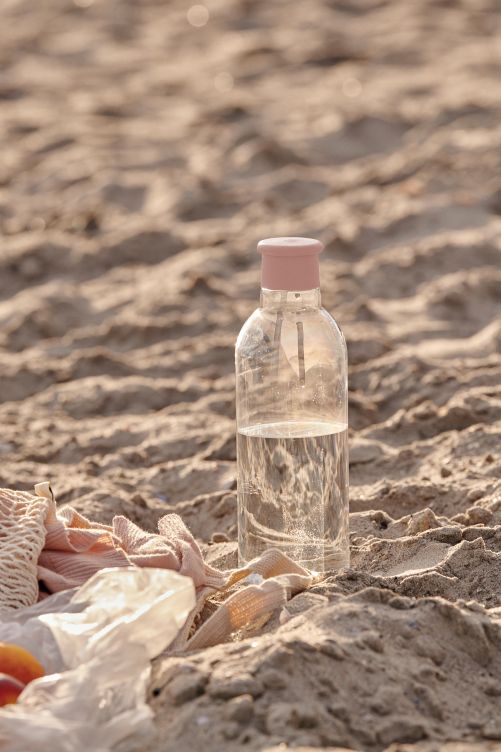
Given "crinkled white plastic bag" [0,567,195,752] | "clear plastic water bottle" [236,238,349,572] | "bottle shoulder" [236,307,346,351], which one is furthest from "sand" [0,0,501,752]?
"bottle shoulder" [236,307,346,351]

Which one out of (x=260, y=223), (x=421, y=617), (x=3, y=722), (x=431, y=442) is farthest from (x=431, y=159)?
(x=3, y=722)

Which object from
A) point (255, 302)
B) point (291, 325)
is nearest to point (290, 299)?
point (291, 325)

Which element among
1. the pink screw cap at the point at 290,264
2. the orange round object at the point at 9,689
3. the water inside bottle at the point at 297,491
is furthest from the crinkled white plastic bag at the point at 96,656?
the pink screw cap at the point at 290,264

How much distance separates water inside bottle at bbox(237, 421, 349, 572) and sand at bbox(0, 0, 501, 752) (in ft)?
0.47

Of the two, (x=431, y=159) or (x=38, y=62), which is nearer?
(x=431, y=159)

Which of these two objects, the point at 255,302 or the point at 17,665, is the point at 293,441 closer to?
the point at 17,665

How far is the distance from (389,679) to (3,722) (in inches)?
23.2

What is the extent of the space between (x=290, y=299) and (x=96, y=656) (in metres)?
0.89

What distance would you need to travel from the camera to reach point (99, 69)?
34.3ft

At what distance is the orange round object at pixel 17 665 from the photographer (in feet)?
6.42

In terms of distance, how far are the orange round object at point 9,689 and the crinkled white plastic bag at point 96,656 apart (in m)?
0.05

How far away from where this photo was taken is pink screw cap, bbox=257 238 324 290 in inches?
94.2

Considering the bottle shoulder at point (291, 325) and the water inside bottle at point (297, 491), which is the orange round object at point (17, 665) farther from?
the bottle shoulder at point (291, 325)

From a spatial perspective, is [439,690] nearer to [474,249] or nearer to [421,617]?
[421,617]
